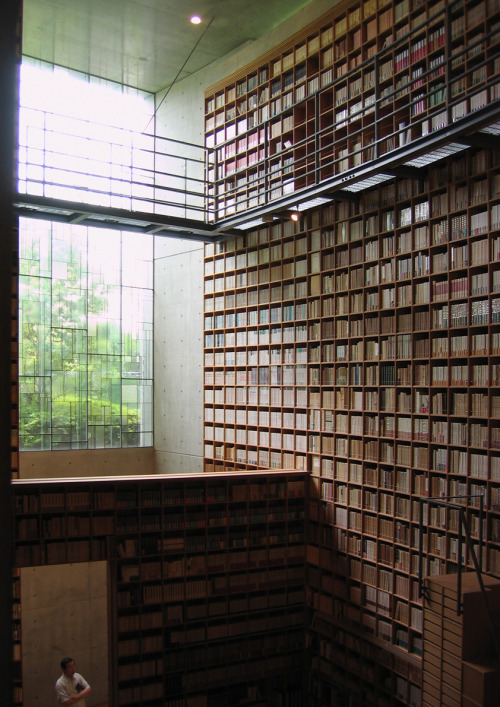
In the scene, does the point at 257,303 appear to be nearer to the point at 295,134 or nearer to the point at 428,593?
the point at 295,134

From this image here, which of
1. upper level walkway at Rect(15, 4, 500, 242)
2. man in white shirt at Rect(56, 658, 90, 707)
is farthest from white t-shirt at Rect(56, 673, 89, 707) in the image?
upper level walkway at Rect(15, 4, 500, 242)

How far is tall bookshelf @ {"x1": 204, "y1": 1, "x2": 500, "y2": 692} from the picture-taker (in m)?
5.11

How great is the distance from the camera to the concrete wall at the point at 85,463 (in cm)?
880

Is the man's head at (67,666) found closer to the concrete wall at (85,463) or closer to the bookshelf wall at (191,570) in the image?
the bookshelf wall at (191,570)

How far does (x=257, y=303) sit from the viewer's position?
7.66 m

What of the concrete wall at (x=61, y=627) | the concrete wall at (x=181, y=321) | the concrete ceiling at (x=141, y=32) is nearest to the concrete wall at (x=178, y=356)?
the concrete wall at (x=181, y=321)

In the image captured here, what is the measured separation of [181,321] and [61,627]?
14.6 feet

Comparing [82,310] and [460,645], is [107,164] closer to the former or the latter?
[82,310]

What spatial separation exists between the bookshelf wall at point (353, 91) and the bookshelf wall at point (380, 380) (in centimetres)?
52

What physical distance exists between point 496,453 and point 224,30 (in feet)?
21.8

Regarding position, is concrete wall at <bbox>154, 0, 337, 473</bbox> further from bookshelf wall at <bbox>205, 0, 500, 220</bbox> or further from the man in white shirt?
the man in white shirt

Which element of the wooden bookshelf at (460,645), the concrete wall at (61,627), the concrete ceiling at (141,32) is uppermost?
the concrete ceiling at (141,32)

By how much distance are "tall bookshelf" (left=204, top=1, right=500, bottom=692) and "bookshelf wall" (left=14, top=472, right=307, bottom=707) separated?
37cm

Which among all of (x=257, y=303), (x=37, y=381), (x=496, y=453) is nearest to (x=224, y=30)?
(x=257, y=303)
